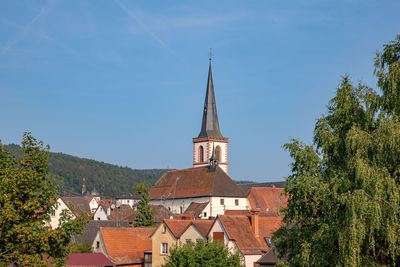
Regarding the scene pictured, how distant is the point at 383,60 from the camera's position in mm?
25547

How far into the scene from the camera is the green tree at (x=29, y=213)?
19016mm

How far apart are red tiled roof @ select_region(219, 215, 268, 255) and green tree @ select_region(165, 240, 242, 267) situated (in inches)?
292

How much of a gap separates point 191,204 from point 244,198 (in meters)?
7.58

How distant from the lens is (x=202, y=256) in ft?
124

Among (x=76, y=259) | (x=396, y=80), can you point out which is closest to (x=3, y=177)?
(x=396, y=80)

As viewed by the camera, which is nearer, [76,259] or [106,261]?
[76,259]

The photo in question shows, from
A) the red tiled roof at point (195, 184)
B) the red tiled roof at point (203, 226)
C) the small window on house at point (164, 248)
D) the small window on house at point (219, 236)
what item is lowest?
the small window on house at point (164, 248)

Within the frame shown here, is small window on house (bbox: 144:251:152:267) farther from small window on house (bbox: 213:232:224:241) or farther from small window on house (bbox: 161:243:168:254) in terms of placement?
small window on house (bbox: 213:232:224:241)

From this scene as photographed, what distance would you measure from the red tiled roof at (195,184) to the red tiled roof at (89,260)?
1773 inches

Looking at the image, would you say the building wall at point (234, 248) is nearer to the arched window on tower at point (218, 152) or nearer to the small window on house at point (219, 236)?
the small window on house at point (219, 236)

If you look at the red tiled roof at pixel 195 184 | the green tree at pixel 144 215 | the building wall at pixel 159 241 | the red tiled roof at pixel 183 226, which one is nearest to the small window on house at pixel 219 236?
the red tiled roof at pixel 183 226

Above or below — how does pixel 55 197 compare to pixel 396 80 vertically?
below

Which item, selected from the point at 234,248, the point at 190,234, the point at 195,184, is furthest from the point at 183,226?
the point at 195,184

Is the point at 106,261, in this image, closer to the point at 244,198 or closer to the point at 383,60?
the point at 383,60
